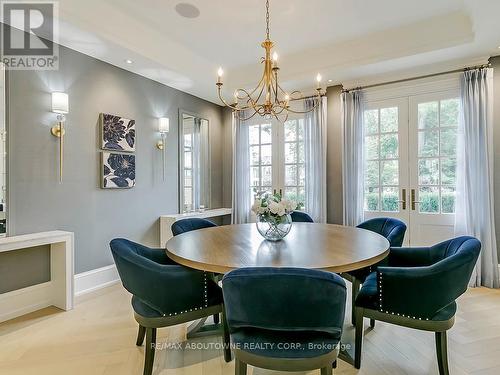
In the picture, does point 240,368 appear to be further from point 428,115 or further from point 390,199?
point 428,115

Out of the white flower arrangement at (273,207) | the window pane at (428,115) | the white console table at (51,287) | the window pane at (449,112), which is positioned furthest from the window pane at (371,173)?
the white console table at (51,287)

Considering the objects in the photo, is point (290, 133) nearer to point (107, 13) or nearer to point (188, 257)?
point (107, 13)

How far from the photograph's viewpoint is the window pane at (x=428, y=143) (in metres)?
3.71

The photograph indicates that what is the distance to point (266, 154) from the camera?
5.01 meters

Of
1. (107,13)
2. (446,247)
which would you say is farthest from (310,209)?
(107,13)

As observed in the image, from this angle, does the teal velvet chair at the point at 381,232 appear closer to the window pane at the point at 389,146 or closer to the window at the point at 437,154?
the window at the point at 437,154

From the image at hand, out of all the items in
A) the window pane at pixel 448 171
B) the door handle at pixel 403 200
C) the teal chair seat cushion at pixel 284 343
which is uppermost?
the window pane at pixel 448 171

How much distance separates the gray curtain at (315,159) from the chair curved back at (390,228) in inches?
54.4

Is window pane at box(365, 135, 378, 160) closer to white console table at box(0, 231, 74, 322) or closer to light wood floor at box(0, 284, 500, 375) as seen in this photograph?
light wood floor at box(0, 284, 500, 375)

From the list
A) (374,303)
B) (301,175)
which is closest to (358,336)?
(374,303)

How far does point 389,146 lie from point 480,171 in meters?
1.06

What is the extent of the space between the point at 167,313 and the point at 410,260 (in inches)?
71.1

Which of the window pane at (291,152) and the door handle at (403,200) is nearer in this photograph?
the door handle at (403,200)

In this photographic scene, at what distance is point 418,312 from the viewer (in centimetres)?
162
